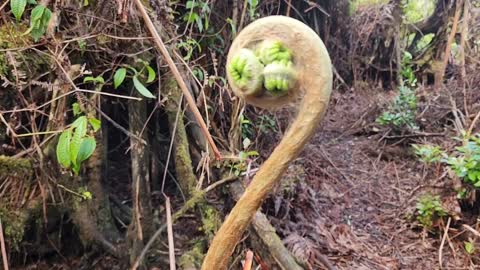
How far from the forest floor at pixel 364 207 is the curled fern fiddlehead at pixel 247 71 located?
1.24 meters

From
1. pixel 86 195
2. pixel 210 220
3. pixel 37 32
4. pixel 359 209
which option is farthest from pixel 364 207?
pixel 37 32

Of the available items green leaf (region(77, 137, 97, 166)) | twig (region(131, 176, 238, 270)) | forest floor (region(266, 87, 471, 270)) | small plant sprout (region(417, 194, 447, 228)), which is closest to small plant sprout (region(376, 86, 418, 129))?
forest floor (region(266, 87, 471, 270))

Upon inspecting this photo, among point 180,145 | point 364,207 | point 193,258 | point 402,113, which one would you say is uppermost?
point 180,145

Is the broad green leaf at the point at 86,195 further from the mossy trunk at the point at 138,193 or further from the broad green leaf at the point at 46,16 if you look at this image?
the broad green leaf at the point at 46,16

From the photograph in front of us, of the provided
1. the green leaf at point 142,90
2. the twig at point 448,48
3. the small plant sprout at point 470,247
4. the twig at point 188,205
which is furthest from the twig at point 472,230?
the twig at point 448,48

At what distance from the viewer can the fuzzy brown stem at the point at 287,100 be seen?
0.65m

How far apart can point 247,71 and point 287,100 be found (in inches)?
3.2

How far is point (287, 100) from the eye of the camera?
2.29 ft

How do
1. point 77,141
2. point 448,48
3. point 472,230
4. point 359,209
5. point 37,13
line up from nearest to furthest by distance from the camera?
point 77,141
point 37,13
point 472,230
point 359,209
point 448,48

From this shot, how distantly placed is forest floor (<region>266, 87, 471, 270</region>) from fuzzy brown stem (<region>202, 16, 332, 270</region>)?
3.69 feet

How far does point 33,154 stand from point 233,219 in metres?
1.21

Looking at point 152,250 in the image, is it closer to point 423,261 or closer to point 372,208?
point 423,261

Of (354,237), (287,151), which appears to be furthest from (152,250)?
(287,151)

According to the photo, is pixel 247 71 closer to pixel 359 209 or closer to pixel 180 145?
pixel 180 145
